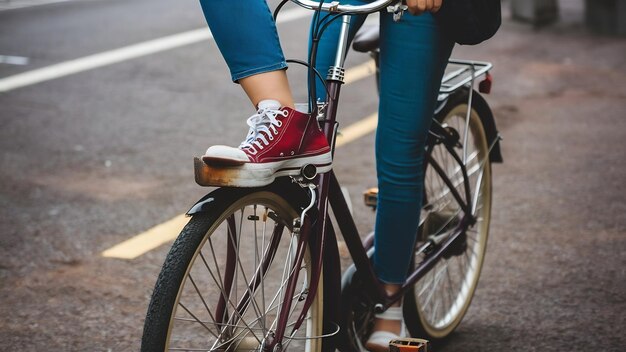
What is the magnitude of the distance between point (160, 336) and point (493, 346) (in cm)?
171

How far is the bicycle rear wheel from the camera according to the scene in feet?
11.7

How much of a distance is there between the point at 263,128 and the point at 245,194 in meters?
0.17

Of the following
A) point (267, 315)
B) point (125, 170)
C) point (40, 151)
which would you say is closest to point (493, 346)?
point (267, 315)

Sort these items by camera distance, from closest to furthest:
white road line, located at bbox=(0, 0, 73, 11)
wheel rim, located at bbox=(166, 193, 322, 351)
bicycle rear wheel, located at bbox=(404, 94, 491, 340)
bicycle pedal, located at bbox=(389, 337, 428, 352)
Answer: wheel rim, located at bbox=(166, 193, 322, 351) → bicycle pedal, located at bbox=(389, 337, 428, 352) → bicycle rear wheel, located at bbox=(404, 94, 491, 340) → white road line, located at bbox=(0, 0, 73, 11)

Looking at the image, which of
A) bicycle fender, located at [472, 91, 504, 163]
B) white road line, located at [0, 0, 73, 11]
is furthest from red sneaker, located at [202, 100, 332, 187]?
white road line, located at [0, 0, 73, 11]

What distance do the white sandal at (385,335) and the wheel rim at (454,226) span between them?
0.24 m

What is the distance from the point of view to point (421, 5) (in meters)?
2.57

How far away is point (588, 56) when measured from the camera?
941cm

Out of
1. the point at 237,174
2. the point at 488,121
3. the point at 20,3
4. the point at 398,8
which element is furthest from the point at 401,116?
the point at 20,3

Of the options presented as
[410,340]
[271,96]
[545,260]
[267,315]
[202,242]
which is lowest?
[545,260]

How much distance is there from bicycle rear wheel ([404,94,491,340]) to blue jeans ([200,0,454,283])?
0.34 m

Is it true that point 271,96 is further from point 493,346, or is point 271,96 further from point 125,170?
point 125,170

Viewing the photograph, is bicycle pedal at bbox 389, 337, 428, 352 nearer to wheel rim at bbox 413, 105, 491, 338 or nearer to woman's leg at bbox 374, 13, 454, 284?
woman's leg at bbox 374, 13, 454, 284

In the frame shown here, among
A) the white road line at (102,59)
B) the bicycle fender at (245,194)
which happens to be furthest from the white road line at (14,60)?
the bicycle fender at (245,194)
